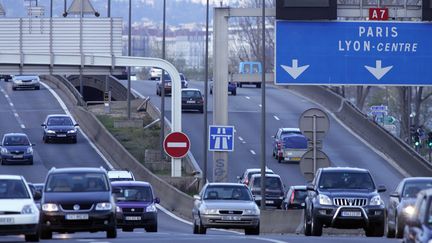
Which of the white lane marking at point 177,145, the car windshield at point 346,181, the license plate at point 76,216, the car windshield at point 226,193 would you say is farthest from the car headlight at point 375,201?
the white lane marking at point 177,145

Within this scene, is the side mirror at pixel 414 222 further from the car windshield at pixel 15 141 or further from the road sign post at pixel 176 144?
the car windshield at pixel 15 141

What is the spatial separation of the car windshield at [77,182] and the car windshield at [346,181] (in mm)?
6114

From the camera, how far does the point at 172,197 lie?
168ft

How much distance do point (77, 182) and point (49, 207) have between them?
3.96ft

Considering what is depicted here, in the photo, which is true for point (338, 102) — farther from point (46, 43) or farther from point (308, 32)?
point (308, 32)

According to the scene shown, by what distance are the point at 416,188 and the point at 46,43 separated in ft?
80.8

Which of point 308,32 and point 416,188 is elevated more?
point 308,32

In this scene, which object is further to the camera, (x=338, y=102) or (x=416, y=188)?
Answer: (x=338, y=102)

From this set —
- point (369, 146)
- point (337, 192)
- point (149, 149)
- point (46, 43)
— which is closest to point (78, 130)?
point (149, 149)

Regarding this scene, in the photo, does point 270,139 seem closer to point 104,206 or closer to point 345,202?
point 345,202

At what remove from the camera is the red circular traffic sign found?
46.9 metres

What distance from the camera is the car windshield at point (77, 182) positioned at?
94.7 feet

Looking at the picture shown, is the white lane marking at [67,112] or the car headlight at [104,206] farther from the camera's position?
the white lane marking at [67,112]

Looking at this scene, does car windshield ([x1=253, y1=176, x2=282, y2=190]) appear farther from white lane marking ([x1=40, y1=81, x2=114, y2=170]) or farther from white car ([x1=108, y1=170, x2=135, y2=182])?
white lane marking ([x1=40, y1=81, x2=114, y2=170])
